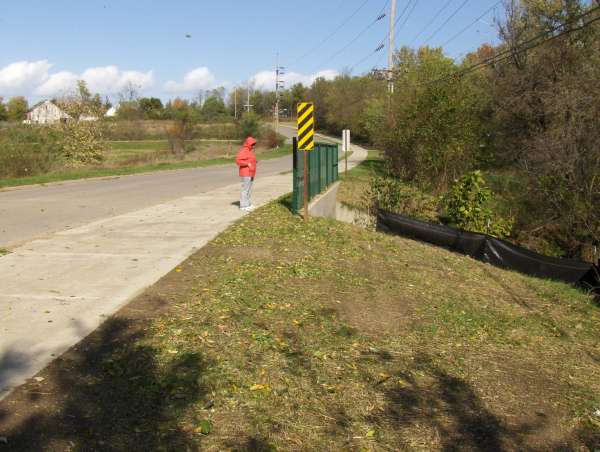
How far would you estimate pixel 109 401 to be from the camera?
4211mm

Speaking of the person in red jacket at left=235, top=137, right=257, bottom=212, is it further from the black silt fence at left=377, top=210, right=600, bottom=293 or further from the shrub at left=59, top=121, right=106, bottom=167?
the shrub at left=59, top=121, right=106, bottom=167

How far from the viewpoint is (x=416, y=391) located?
16.0 ft

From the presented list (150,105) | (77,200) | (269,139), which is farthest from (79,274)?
(150,105)

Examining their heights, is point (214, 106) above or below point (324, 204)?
above

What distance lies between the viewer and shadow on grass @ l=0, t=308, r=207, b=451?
370cm

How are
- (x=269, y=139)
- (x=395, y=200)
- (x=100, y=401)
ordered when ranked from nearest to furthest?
1. (x=100, y=401)
2. (x=395, y=200)
3. (x=269, y=139)

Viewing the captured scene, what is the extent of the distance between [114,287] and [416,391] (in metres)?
3.90

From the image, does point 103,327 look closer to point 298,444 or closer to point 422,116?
point 298,444

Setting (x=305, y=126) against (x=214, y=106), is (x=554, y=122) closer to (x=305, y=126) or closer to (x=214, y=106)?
(x=305, y=126)

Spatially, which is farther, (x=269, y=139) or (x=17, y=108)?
(x=17, y=108)

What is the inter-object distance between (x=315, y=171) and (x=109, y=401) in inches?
508

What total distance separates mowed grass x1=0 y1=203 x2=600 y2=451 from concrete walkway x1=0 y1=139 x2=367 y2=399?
27 cm

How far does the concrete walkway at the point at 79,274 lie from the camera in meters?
5.21

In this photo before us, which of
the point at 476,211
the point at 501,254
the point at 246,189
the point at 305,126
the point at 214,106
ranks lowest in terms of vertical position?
the point at 501,254
